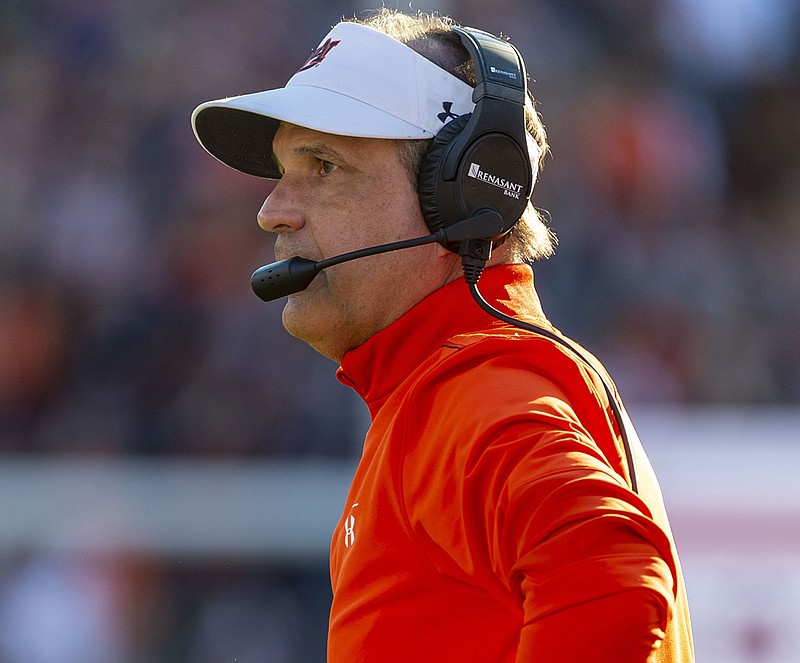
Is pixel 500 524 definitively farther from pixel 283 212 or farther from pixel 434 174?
pixel 283 212

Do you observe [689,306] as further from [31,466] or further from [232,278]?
[31,466]

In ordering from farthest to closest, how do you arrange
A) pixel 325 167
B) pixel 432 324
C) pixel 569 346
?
1. pixel 325 167
2. pixel 432 324
3. pixel 569 346

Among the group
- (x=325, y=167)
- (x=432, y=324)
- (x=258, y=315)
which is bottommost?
(x=432, y=324)

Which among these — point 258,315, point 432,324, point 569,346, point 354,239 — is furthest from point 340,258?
point 258,315

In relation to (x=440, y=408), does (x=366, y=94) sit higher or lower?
higher

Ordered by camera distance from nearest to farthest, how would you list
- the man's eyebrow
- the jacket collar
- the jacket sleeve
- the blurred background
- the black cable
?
the jacket sleeve, the black cable, the jacket collar, the man's eyebrow, the blurred background

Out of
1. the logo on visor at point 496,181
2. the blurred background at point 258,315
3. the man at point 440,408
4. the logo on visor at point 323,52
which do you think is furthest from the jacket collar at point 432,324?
the blurred background at point 258,315

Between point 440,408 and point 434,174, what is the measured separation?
44cm

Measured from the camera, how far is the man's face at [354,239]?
62.1 inches

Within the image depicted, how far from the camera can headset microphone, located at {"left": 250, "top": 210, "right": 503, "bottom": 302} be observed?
4.97 feet

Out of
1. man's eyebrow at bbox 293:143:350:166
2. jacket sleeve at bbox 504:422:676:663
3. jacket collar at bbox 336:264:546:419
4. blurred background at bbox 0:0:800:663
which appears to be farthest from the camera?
blurred background at bbox 0:0:800:663

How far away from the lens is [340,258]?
156 centimetres

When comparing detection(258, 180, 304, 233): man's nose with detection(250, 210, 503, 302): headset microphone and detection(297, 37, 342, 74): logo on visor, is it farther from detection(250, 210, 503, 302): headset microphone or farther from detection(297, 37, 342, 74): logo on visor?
detection(297, 37, 342, 74): logo on visor

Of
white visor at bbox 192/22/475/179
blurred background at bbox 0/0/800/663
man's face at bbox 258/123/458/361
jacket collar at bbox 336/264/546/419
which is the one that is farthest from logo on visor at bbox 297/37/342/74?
blurred background at bbox 0/0/800/663
